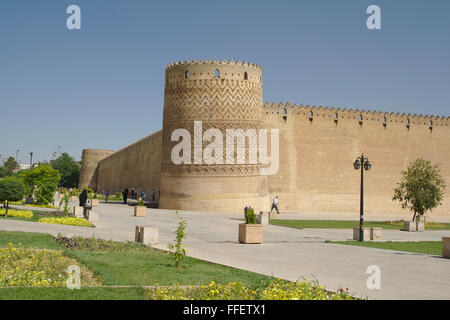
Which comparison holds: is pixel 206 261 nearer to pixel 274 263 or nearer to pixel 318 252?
pixel 274 263

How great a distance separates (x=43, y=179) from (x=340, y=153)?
59.4ft

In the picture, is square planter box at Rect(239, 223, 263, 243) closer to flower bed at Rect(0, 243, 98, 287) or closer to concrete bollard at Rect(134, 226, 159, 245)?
concrete bollard at Rect(134, 226, 159, 245)

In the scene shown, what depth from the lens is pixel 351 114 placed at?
30984mm

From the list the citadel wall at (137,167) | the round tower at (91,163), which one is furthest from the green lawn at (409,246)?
the round tower at (91,163)

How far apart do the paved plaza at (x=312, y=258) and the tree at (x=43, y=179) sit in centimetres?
649

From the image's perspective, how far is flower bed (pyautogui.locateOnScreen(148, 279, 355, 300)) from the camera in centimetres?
474

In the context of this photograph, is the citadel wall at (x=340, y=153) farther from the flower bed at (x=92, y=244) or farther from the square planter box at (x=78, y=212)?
the flower bed at (x=92, y=244)

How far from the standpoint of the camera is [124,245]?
385 inches

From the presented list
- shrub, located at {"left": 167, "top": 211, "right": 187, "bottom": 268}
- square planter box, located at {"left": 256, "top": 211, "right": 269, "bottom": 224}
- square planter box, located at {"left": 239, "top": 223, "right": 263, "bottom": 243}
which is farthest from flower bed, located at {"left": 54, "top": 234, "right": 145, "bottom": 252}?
square planter box, located at {"left": 256, "top": 211, "right": 269, "bottom": 224}

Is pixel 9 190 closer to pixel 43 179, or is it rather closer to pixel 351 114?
pixel 43 179

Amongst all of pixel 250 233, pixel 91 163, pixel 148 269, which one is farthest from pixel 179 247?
pixel 91 163

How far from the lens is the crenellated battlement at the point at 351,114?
95.4 ft

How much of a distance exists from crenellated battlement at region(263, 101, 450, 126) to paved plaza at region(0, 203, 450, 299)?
47.8ft
